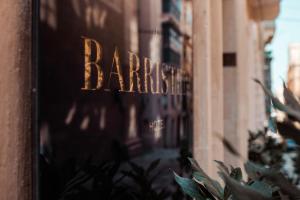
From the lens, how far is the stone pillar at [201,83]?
12.8 feet

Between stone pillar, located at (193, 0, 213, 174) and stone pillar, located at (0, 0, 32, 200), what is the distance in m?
2.52

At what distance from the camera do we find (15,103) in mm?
1453

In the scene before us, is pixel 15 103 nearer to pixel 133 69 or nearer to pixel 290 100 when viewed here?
pixel 290 100

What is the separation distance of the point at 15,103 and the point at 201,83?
102 inches

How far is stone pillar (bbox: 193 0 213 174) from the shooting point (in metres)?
3.91

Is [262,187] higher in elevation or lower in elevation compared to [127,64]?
lower

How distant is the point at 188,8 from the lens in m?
4.34

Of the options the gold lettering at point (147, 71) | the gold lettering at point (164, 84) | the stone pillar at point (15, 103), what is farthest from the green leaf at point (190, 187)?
the gold lettering at point (164, 84)

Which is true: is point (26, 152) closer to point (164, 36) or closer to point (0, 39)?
point (0, 39)

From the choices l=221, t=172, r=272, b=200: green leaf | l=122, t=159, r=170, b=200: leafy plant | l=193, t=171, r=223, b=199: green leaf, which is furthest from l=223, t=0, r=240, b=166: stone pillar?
l=221, t=172, r=272, b=200: green leaf

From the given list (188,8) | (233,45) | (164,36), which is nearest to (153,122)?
(164,36)

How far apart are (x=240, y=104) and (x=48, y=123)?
3.49 metres

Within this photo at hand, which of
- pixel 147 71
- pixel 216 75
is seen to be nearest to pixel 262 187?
pixel 147 71

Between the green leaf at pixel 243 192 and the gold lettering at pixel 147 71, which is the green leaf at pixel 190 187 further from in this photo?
the gold lettering at pixel 147 71
